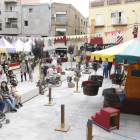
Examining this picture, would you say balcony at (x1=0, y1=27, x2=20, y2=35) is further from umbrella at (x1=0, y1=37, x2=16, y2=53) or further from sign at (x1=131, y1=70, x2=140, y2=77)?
sign at (x1=131, y1=70, x2=140, y2=77)

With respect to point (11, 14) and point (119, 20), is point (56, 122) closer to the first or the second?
point (119, 20)

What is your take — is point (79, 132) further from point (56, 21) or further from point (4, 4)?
point (4, 4)

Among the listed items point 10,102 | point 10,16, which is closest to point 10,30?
point 10,16

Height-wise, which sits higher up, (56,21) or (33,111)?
(56,21)

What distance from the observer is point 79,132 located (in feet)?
18.7

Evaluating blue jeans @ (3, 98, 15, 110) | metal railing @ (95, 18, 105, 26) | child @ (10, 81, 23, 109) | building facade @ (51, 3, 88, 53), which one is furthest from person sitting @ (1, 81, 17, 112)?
building facade @ (51, 3, 88, 53)

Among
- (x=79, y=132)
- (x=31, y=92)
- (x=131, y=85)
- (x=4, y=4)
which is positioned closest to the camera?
(x=79, y=132)

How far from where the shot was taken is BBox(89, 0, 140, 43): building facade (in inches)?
1016

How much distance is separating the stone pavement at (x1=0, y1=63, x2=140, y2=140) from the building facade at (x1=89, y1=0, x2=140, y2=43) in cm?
1884

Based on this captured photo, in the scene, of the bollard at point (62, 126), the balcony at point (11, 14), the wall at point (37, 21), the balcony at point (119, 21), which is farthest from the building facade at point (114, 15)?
the bollard at point (62, 126)

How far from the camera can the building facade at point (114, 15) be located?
84.7 ft

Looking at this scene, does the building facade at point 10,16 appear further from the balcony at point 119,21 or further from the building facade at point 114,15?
the balcony at point 119,21

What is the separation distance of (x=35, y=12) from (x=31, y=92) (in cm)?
2493

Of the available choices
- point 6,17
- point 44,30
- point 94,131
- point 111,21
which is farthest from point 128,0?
point 94,131
